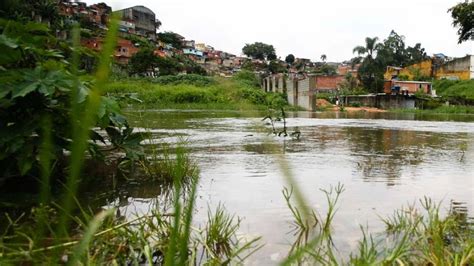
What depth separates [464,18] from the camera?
21859 mm

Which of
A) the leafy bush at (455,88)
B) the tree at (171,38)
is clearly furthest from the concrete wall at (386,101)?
the tree at (171,38)

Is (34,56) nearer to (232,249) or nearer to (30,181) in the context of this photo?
(30,181)

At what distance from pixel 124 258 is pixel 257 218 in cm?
80

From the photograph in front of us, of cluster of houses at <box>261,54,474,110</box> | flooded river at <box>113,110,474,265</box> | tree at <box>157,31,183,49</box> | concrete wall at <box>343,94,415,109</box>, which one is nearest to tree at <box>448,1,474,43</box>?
cluster of houses at <box>261,54,474,110</box>

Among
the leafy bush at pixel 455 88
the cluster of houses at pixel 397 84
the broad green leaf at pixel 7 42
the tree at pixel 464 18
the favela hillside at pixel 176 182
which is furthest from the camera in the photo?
the leafy bush at pixel 455 88

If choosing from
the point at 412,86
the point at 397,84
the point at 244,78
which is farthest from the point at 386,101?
the point at 244,78

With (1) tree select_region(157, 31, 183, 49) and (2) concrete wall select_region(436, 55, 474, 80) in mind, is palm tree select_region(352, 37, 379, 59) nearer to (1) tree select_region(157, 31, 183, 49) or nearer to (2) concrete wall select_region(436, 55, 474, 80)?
(2) concrete wall select_region(436, 55, 474, 80)

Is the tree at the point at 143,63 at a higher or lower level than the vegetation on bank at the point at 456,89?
higher

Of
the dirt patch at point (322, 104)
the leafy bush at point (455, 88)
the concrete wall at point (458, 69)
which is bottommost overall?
the dirt patch at point (322, 104)

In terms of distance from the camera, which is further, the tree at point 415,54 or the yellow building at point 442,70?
the tree at point 415,54

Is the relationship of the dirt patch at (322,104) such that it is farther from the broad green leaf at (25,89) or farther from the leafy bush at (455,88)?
the broad green leaf at (25,89)

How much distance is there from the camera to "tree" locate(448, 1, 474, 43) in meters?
21.7

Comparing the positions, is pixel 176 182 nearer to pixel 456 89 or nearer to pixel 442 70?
pixel 456 89

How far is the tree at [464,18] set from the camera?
21.7 meters
